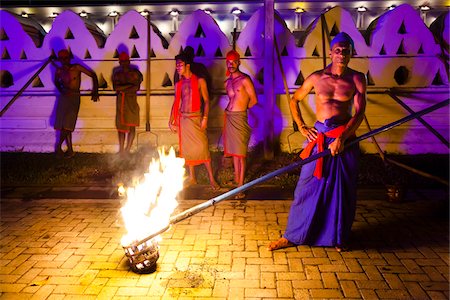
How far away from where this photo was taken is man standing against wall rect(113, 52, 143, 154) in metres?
9.13

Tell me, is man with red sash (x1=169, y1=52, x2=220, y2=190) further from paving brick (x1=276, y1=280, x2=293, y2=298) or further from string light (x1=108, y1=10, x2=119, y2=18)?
string light (x1=108, y1=10, x2=119, y2=18)

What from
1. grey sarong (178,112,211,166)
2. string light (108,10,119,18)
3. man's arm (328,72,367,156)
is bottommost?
grey sarong (178,112,211,166)

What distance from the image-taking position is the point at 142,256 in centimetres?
436

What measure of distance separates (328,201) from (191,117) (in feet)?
10.7

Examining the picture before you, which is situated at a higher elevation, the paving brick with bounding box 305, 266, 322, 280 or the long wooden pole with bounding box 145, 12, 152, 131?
the long wooden pole with bounding box 145, 12, 152, 131

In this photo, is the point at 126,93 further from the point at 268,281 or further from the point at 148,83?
the point at 268,281

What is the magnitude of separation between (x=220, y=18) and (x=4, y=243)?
36.8 ft

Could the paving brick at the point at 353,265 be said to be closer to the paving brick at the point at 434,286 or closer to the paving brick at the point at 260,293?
the paving brick at the point at 434,286

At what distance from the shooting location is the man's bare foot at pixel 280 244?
4.99 metres

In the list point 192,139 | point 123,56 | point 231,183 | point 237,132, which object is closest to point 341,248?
point 237,132

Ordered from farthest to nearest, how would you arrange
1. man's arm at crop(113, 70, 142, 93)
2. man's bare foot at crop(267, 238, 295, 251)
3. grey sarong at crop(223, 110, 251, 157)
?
man's arm at crop(113, 70, 142, 93) < grey sarong at crop(223, 110, 251, 157) < man's bare foot at crop(267, 238, 295, 251)

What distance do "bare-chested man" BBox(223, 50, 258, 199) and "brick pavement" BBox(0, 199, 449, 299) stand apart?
45.0 inches

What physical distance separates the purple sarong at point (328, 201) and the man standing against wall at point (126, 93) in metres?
5.38

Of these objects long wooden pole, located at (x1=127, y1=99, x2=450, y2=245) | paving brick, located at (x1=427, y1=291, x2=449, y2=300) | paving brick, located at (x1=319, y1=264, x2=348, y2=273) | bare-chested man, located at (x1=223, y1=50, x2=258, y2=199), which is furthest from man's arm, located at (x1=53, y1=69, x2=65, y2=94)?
paving brick, located at (x1=427, y1=291, x2=449, y2=300)
